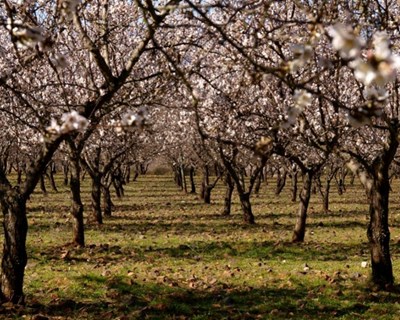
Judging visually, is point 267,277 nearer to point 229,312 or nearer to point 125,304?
point 229,312

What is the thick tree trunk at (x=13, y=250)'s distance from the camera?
890 centimetres

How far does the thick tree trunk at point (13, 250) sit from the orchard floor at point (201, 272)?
0.32 m

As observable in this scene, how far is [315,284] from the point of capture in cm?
1072

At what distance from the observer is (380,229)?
10.3 metres

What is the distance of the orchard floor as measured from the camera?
9023mm

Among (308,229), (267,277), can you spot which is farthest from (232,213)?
(267,277)

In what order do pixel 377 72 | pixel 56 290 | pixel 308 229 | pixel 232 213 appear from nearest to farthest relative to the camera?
pixel 377 72, pixel 56 290, pixel 308 229, pixel 232 213

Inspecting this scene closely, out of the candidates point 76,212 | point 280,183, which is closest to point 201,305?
point 76,212

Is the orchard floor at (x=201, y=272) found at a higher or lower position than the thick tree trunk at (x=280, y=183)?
lower

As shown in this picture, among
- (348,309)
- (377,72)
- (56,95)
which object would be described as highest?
(56,95)

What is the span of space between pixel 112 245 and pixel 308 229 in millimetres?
7972

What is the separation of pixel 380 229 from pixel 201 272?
4.12m

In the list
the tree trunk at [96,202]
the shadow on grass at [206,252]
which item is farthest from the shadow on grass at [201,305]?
the tree trunk at [96,202]

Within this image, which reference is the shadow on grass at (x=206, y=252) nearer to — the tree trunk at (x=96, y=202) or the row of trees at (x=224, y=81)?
the row of trees at (x=224, y=81)
